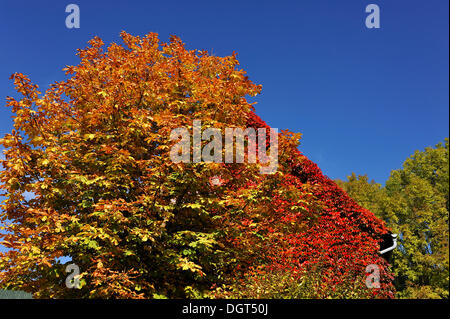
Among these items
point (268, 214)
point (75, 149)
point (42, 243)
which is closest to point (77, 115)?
point (75, 149)

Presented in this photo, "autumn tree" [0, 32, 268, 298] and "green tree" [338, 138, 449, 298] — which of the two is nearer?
"autumn tree" [0, 32, 268, 298]

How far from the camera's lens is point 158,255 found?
875 cm

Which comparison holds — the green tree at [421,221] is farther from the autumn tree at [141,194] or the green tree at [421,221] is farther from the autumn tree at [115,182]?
the autumn tree at [115,182]

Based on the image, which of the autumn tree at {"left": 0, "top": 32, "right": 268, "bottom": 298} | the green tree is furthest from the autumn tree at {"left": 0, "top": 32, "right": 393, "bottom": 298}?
the green tree

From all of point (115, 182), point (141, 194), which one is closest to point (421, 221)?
point (141, 194)

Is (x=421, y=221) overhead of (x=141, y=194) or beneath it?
overhead

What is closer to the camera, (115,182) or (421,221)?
(115,182)

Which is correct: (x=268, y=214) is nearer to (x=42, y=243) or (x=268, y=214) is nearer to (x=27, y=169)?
(x=42, y=243)

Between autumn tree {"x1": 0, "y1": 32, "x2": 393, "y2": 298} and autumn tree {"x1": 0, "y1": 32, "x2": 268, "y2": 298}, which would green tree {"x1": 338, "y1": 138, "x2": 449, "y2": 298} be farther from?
autumn tree {"x1": 0, "y1": 32, "x2": 268, "y2": 298}

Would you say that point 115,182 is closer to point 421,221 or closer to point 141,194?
point 141,194

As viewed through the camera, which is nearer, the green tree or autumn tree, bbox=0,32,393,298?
autumn tree, bbox=0,32,393,298

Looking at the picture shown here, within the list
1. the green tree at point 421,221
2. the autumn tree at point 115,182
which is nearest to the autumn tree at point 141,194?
the autumn tree at point 115,182

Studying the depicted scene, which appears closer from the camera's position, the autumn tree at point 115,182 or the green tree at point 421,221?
the autumn tree at point 115,182
